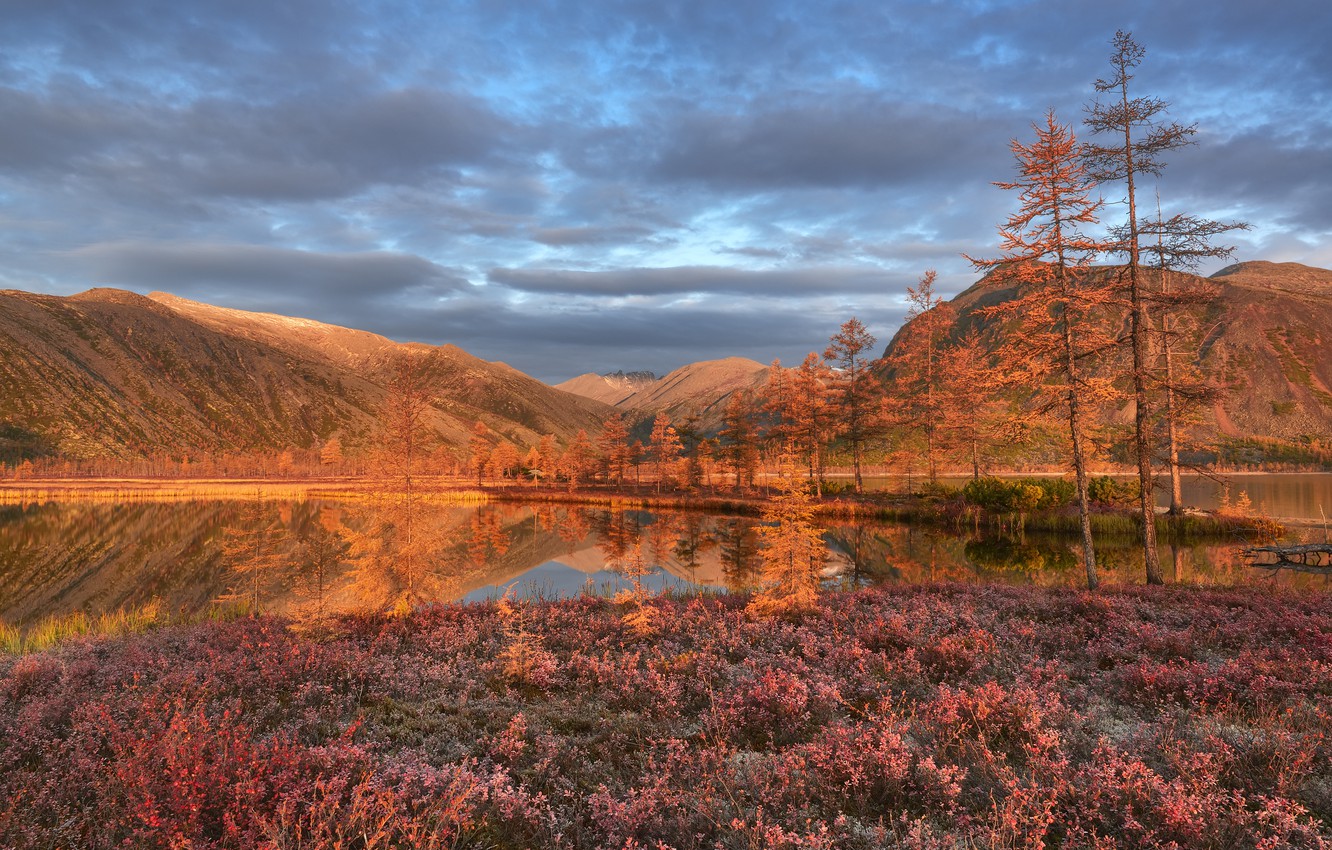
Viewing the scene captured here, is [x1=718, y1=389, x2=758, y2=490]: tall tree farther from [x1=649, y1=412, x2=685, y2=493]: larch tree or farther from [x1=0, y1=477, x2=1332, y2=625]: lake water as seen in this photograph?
[x1=0, y1=477, x2=1332, y2=625]: lake water

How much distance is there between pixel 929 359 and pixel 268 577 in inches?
2129

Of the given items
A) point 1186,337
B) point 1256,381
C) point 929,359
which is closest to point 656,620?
point 1186,337

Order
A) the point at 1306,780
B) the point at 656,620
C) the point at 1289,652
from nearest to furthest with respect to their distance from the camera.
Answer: the point at 1306,780
the point at 1289,652
the point at 656,620

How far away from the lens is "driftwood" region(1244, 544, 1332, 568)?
24.4 m

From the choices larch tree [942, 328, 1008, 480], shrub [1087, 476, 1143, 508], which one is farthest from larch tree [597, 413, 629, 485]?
shrub [1087, 476, 1143, 508]

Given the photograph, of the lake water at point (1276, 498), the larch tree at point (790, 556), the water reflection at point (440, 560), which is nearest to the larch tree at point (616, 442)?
the water reflection at point (440, 560)

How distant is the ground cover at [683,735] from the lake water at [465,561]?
4383 mm

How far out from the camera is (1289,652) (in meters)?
9.52

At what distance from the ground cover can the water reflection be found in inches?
157

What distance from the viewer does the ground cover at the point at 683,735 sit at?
4.60m

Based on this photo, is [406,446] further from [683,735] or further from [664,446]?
[664,446]

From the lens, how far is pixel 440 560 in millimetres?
18328

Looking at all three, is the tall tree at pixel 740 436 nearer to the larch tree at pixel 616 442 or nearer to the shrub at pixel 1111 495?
the larch tree at pixel 616 442

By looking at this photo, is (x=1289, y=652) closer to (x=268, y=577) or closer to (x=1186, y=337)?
(x=1186, y=337)
